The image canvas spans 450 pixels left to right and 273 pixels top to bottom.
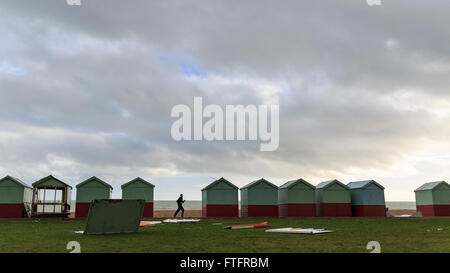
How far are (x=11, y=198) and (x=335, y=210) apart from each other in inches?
1053

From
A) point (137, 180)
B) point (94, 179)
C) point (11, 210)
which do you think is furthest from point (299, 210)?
point (11, 210)

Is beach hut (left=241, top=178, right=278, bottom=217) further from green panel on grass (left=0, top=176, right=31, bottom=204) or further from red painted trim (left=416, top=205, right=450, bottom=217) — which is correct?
green panel on grass (left=0, top=176, right=31, bottom=204)

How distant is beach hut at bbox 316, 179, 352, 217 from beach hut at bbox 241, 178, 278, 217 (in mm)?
4378

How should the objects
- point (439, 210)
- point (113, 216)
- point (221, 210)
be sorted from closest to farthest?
1. point (113, 216)
2. point (221, 210)
3. point (439, 210)

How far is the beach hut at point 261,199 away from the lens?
33281 millimetres

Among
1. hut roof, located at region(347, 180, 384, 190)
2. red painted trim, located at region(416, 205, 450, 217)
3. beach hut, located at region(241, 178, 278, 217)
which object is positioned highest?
hut roof, located at region(347, 180, 384, 190)

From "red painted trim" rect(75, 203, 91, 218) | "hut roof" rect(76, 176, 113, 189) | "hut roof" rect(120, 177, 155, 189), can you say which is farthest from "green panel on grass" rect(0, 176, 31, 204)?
"hut roof" rect(120, 177, 155, 189)

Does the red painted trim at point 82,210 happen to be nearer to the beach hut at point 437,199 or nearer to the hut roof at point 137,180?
the hut roof at point 137,180

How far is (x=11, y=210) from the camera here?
30875 millimetres

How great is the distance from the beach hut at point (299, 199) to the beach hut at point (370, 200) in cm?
433

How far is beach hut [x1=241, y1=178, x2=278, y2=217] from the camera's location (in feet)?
109

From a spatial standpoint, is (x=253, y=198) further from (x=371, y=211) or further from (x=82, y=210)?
(x=82, y=210)

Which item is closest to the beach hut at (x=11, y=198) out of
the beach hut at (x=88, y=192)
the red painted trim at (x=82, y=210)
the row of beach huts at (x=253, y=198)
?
the row of beach huts at (x=253, y=198)
